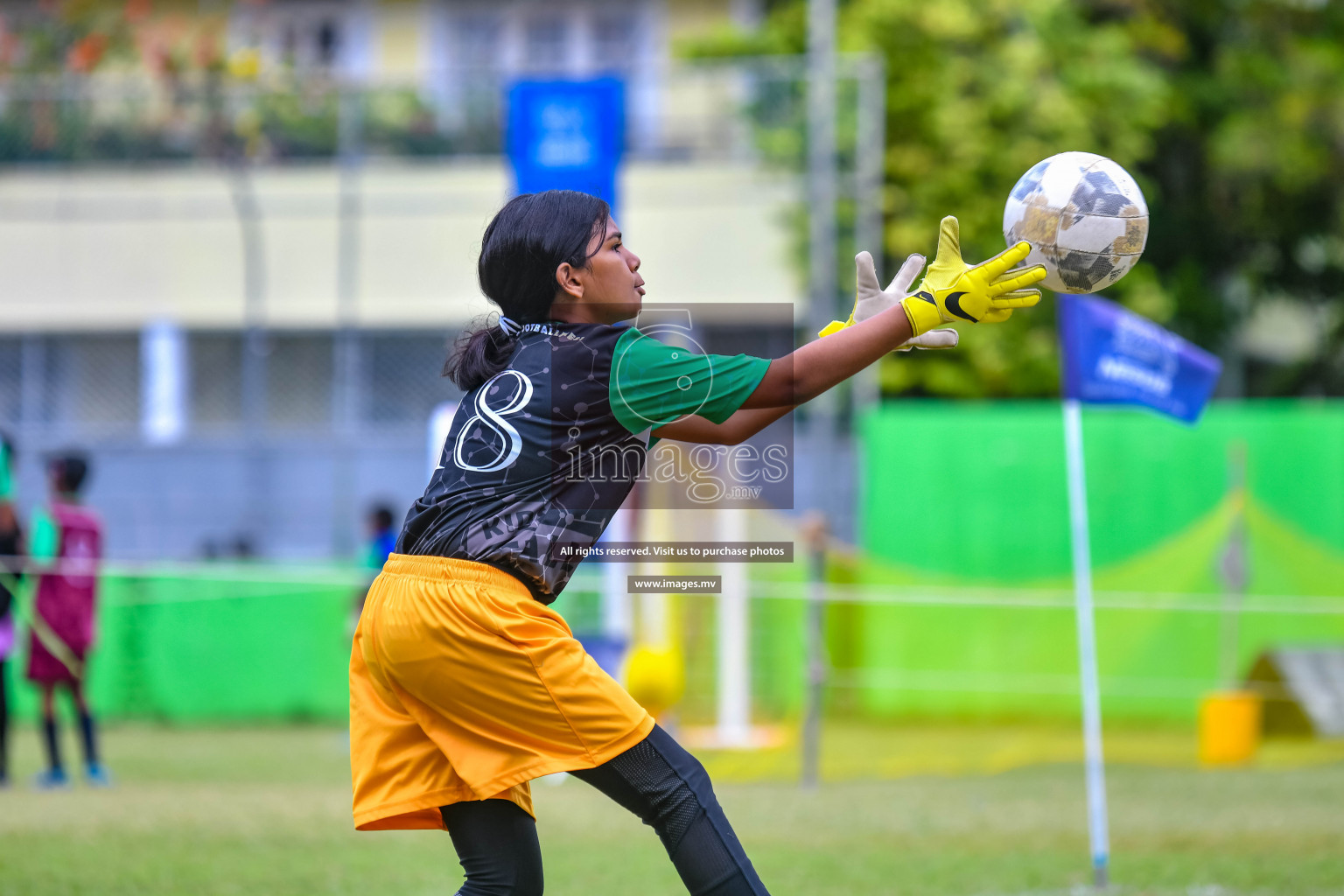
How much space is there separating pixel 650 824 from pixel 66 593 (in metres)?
7.83

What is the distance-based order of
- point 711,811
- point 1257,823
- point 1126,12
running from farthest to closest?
point 1126,12 < point 1257,823 < point 711,811

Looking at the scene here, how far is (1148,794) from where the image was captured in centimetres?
873

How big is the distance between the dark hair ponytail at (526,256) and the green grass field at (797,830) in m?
3.03

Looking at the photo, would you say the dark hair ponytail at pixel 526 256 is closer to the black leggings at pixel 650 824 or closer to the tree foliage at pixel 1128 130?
the black leggings at pixel 650 824

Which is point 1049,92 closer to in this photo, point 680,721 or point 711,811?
point 680,721

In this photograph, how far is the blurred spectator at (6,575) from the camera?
30.4ft

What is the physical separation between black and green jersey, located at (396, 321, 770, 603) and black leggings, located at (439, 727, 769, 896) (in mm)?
437

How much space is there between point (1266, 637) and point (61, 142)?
515 inches

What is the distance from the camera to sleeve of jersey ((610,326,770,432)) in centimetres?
321

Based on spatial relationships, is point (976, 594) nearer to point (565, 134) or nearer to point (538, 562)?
point (565, 134)

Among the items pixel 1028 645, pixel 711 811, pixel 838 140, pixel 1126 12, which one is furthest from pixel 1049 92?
pixel 711 811

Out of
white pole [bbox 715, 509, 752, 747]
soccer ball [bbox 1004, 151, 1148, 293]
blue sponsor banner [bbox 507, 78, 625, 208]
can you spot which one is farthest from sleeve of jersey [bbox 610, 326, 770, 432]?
white pole [bbox 715, 509, 752, 747]

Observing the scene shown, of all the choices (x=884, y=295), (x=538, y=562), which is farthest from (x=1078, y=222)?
(x=538, y=562)

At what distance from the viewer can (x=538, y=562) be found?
323cm
